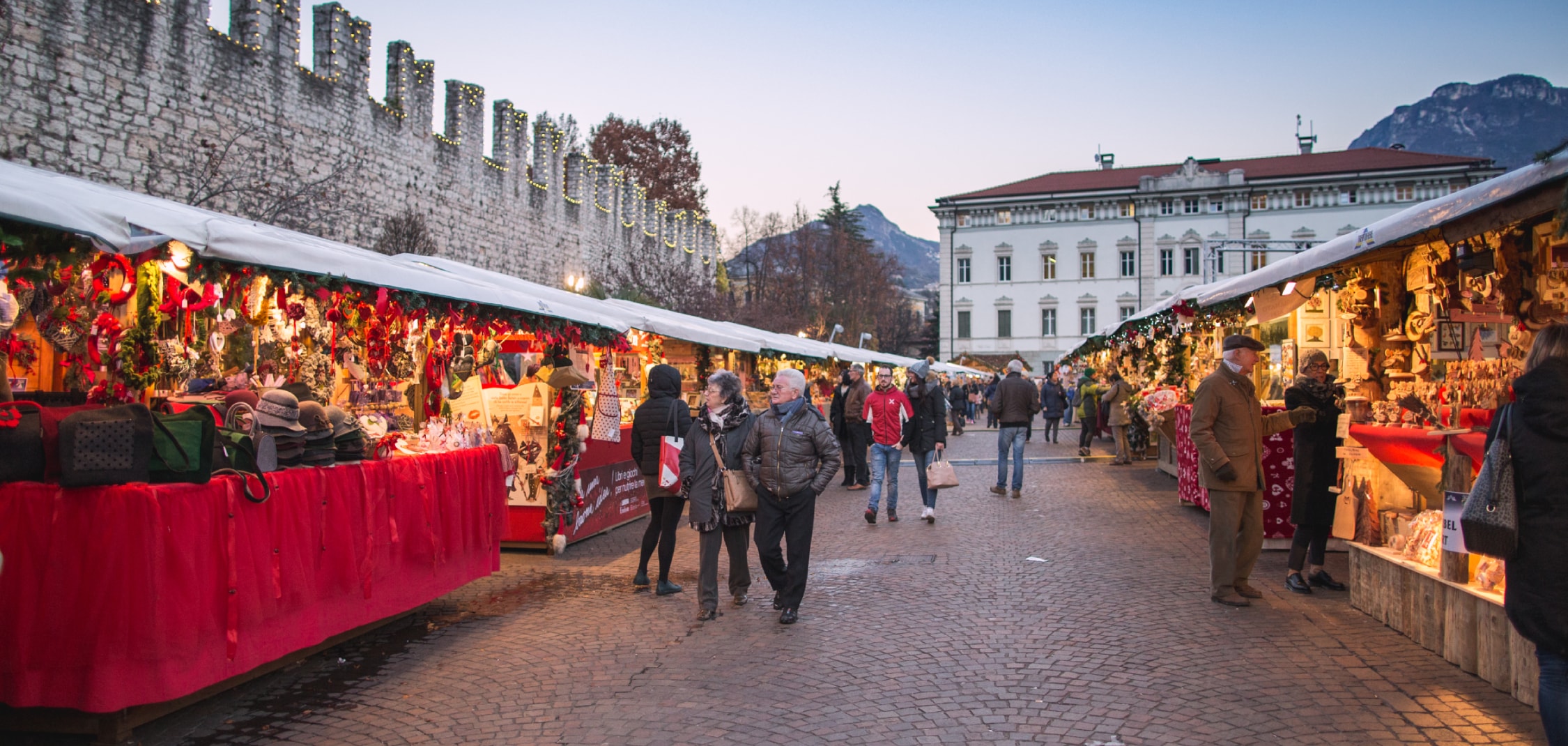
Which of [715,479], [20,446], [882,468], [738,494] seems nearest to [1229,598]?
[738,494]

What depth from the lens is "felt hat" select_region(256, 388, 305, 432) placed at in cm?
446

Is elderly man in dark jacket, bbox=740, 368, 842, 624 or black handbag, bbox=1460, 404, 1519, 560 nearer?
black handbag, bbox=1460, 404, 1519, 560

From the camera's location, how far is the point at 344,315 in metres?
6.25

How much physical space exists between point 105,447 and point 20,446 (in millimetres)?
373

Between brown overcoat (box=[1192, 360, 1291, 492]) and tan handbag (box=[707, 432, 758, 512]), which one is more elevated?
brown overcoat (box=[1192, 360, 1291, 492])

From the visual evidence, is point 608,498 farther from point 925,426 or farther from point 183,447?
point 183,447

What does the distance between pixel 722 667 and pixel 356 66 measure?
16130mm

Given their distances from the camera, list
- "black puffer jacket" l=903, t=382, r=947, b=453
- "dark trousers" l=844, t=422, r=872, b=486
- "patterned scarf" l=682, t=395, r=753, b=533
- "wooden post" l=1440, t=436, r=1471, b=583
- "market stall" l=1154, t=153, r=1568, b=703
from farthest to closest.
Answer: "dark trousers" l=844, t=422, r=872, b=486
"black puffer jacket" l=903, t=382, r=947, b=453
"patterned scarf" l=682, t=395, r=753, b=533
"wooden post" l=1440, t=436, r=1471, b=583
"market stall" l=1154, t=153, r=1568, b=703

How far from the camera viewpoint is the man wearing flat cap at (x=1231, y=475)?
5762mm

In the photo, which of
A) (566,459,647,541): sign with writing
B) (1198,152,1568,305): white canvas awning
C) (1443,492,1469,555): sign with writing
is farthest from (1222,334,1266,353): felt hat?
(566,459,647,541): sign with writing

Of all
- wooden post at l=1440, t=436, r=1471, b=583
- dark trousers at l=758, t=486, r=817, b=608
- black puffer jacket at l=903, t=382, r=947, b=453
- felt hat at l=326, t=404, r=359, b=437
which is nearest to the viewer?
wooden post at l=1440, t=436, r=1471, b=583

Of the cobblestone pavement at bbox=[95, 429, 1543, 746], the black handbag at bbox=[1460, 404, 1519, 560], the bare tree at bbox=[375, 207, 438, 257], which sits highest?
the bare tree at bbox=[375, 207, 438, 257]

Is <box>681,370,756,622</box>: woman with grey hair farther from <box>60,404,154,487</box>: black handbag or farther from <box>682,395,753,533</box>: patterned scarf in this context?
<box>60,404,154,487</box>: black handbag

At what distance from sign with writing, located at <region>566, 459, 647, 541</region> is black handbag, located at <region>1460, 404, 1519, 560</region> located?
5758mm
